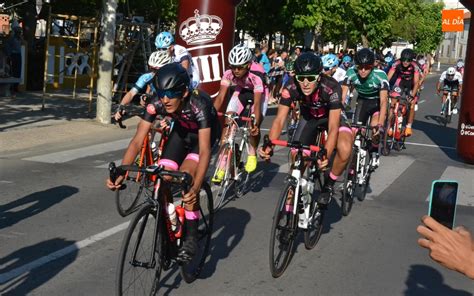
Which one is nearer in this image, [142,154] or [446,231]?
[446,231]

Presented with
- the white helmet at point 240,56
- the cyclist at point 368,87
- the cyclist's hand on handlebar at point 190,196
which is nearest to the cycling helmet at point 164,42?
the white helmet at point 240,56

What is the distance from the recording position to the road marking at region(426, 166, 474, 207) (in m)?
10.3

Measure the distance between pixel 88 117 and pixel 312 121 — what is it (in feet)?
33.8

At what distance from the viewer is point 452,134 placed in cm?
1977

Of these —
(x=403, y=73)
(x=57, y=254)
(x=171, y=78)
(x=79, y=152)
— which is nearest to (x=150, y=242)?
(x=171, y=78)

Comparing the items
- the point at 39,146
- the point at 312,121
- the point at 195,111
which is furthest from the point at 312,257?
the point at 39,146

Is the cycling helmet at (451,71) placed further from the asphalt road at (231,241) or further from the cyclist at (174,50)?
the cyclist at (174,50)

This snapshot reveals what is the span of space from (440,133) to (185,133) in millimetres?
15026

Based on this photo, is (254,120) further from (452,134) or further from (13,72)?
(13,72)

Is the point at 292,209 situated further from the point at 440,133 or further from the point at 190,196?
the point at 440,133

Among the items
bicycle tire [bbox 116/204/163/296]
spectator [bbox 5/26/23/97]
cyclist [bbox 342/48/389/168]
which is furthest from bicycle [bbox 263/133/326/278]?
spectator [bbox 5/26/23/97]

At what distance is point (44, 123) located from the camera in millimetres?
15383

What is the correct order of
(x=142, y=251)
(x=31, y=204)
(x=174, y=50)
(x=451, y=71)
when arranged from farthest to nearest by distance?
1. (x=451, y=71)
2. (x=174, y=50)
3. (x=31, y=204)
4. (x=142, y=251)

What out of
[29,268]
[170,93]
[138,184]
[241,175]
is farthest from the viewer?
[241,175]
